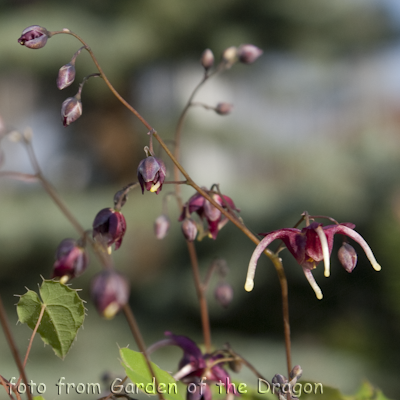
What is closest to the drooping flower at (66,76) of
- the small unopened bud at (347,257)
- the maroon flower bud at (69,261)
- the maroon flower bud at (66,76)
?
the maroon flower bud at (66,76)

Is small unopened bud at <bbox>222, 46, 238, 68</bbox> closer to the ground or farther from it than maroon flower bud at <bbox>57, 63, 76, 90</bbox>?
farther from it

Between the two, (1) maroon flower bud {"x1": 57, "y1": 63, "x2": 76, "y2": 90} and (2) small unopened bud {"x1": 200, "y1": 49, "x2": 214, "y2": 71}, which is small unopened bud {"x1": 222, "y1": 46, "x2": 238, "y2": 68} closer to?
(2) small unopened bud {"x1": 200, "y1": 49, "x2": 214, "y2": 71}

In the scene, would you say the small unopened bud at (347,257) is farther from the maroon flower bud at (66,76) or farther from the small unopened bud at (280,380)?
the maroon flower bud at (66,76)

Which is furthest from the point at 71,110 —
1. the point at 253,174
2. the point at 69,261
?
the point at 253,174

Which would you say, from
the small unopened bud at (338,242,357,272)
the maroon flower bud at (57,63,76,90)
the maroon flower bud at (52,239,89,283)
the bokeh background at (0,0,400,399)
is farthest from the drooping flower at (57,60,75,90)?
the bokeh background at (0,0,400,399)

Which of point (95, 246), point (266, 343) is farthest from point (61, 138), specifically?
point (95, 246)

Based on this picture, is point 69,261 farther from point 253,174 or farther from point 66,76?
point 253,174
